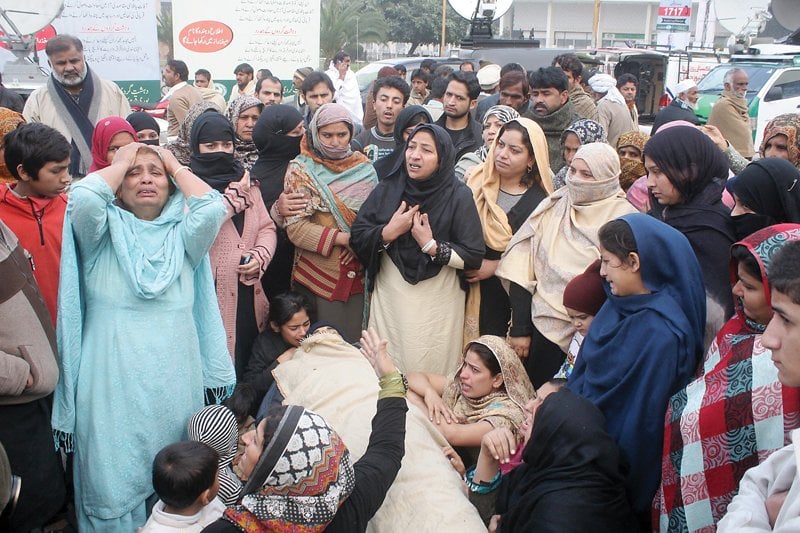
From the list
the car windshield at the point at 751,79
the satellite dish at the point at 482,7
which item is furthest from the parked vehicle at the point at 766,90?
the satellite dish at the point at 482,7

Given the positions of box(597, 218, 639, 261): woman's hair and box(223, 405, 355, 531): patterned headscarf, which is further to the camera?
box(597, 218, 639, 261): woman's hair

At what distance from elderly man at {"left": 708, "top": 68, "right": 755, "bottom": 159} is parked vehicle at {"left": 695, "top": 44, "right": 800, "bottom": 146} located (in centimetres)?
285

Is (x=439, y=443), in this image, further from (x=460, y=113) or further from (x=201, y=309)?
(x=460, y=113)

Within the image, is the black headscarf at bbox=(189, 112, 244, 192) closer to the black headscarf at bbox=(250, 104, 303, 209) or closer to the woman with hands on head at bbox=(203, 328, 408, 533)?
the black headscarf at bbox=(250, 104, 303, 209)

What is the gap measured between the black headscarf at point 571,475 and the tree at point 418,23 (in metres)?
31.5

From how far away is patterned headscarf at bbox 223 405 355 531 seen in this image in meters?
1.93

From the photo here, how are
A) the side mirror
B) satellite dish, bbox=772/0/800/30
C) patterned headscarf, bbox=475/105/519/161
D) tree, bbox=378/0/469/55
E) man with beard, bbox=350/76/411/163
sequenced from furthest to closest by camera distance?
tree, bbox=378/0/469/55
satellite dish, bbox=772/0/800/30
the side mirror
man with beard, bbox=350/76/411/163
patterned headscarf, bbox=475/105/519/161

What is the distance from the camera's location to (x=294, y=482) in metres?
1.95

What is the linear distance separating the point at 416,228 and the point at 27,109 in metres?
3.15

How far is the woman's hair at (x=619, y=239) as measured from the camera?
8.28 ft

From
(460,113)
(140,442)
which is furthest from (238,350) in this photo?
(460,113)

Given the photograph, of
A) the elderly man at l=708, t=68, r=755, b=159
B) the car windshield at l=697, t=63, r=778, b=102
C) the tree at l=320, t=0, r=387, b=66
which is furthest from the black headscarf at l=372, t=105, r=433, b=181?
the tree at l=320, t=0, r=387, b=66

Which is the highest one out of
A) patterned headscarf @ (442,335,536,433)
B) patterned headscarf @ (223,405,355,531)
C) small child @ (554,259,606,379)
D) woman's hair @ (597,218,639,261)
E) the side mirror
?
the side mirror

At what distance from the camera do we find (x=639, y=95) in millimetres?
13664
